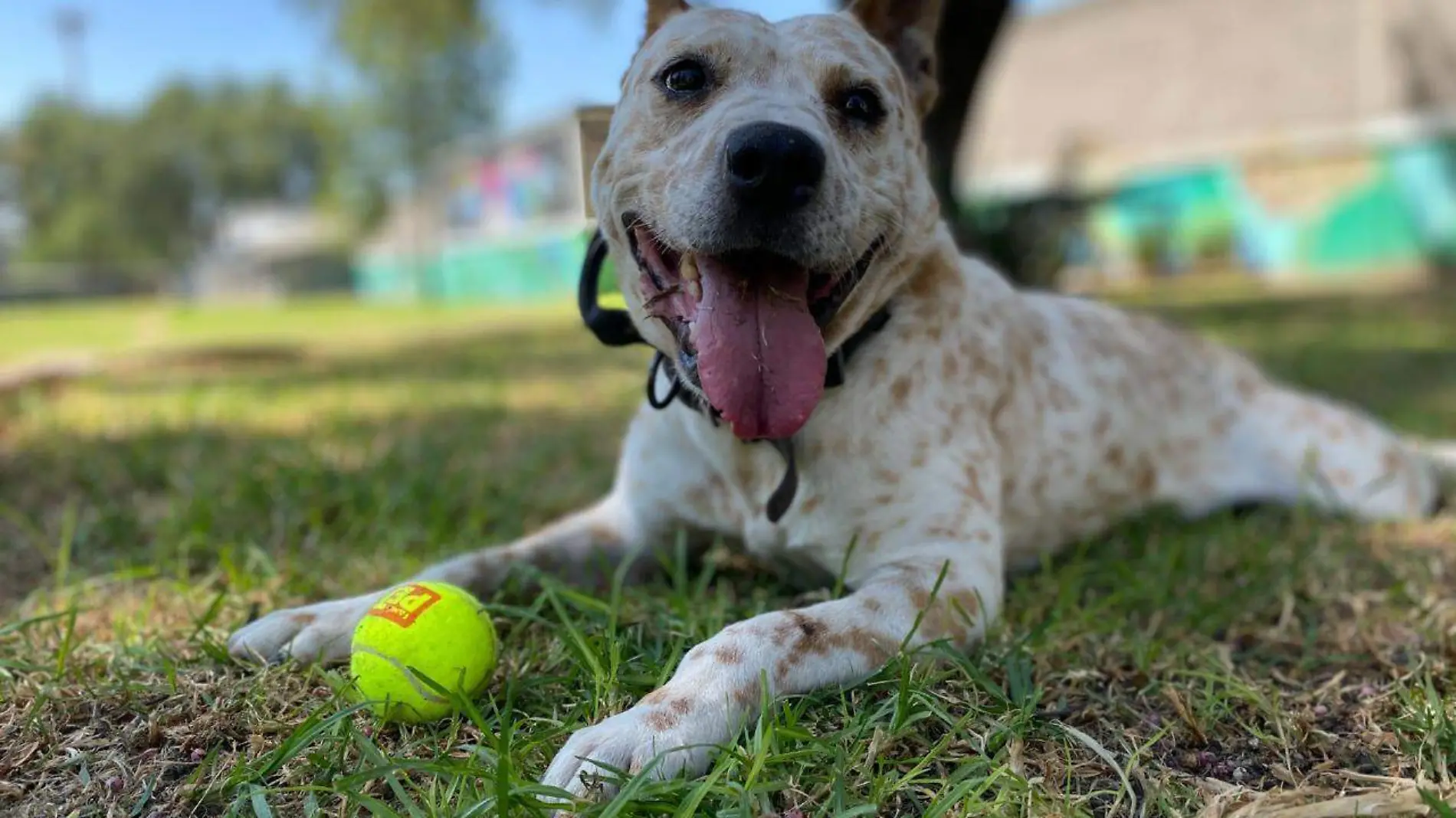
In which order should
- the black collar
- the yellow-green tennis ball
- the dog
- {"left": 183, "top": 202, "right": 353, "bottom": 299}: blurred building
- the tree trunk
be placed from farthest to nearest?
{"left": 183, "top": 202, "right": 353, "bottom": 299}: blurred building → the tree trunk → the black collar → the dog → the yellow-green tennis ball

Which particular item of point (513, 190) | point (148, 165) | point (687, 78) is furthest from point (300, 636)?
point (148, 165)

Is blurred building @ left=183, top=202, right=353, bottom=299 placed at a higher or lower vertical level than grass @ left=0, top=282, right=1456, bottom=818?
lower

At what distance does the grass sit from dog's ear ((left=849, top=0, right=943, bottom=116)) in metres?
1.49

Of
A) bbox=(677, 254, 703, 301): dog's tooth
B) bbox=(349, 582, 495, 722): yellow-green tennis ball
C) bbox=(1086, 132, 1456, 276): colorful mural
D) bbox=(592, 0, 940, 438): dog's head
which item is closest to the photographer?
bbox=(349, 582, 495, 722): yellow-green tennis ball

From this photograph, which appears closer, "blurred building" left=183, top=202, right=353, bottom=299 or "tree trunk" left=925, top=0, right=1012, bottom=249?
"tree trunk" left=925, top=0, right=1012, bottom=249

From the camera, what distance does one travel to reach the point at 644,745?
1.66 meters

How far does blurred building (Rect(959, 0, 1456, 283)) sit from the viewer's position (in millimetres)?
20500

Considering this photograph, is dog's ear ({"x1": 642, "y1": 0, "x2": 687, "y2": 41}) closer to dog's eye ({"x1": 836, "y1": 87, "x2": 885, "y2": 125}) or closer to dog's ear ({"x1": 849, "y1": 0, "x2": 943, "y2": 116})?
dog's ear ({"x1": 849, "y1": 0, "x2": 943, "y2": 116})

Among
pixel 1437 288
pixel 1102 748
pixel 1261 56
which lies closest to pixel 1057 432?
pixel 1102 748

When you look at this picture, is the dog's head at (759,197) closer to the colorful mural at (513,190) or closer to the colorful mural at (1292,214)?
the colorful mural at (1292,214)

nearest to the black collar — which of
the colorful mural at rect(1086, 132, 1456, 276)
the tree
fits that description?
the colorful mural at rect(1086, 132, 1456, 276)

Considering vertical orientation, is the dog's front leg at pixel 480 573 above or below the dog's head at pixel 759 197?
below

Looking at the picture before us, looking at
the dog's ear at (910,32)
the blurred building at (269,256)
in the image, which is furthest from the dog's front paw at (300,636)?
the blurred building at (269,256)

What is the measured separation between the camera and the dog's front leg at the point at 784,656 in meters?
1.65
